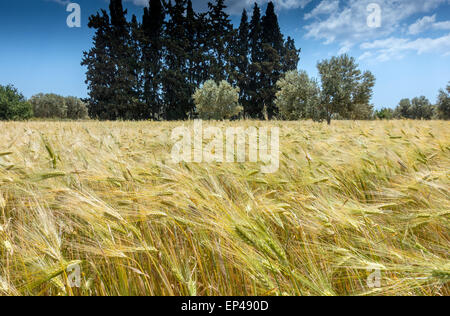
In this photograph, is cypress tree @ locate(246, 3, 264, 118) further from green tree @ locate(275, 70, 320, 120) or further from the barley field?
the barley field

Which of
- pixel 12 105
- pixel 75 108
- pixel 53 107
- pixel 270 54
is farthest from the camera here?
pixel 75 108

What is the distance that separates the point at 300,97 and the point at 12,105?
30.9m

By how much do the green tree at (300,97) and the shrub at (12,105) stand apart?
28.9 metres

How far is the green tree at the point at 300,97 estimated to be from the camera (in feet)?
50.1

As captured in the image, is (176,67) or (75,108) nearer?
(176,67)

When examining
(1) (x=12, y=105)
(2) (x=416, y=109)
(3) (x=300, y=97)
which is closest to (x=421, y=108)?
(2) (x=416, y=109)

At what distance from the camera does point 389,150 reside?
2086mm

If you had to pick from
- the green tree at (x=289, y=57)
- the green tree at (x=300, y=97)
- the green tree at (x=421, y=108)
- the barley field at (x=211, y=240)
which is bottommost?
the barley field at (x=211, y=240)

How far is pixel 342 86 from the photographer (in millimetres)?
13930

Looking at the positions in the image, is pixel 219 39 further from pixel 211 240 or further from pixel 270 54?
pixel 211 240

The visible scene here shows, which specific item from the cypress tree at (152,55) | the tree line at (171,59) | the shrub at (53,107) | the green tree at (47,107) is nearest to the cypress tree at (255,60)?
the tree line at (171,59)

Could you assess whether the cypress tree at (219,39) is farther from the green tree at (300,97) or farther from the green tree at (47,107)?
the green tree at (47,107)

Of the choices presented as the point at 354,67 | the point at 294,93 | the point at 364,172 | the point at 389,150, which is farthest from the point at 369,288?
the point at 294,93

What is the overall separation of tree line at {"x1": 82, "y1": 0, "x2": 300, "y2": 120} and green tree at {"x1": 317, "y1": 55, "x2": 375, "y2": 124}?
1389 cm
